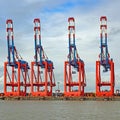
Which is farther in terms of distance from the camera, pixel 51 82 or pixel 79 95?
pixel 51 82

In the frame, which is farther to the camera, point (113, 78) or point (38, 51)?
point (38, 51)

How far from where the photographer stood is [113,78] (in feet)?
395

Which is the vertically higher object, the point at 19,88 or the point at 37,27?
the point at 37,27

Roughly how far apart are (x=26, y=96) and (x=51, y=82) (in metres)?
8.02

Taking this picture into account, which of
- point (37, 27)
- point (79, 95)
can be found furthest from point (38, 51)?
point (79, 95)

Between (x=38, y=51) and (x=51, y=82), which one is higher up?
(x=38, y=51)

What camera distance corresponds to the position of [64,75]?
125688 millimetres
